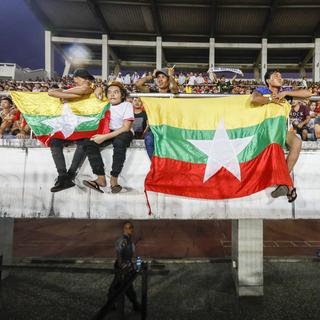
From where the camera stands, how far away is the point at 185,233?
1698 cm

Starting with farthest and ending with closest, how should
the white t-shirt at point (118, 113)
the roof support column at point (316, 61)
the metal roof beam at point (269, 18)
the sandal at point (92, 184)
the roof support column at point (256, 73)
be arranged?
the roof support column at point (256, 73) → the roof support column at point (316, 61) → the metal roof beam at point (269, 18) → the white t-shirt at point (118, 113) → the sandal at point (92, 184)

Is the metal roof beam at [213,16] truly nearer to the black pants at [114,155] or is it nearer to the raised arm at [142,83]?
the raised arm at [142,83]

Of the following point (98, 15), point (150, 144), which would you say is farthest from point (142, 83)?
point (98, 15)

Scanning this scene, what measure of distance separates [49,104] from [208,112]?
7.29ft

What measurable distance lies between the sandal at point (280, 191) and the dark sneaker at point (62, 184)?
2.62 m

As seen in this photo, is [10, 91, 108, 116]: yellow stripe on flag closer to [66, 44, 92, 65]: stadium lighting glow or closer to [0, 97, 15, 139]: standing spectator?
[0, 97, 15, 139]: standing spectator

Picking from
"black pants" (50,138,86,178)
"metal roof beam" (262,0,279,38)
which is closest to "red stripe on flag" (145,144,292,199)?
"black pants" (50,138,86,178)

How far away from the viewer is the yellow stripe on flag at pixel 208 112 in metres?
4.32

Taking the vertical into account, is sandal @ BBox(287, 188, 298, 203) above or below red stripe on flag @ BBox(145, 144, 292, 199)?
below

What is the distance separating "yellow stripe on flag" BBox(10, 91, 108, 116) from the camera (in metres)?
4.61

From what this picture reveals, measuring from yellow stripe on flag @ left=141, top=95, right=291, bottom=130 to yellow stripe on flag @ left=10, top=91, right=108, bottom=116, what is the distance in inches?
28.7

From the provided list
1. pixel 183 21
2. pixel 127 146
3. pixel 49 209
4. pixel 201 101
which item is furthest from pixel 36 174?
pixel 183 21

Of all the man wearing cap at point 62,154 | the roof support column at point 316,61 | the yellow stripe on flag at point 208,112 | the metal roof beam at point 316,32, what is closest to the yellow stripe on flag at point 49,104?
the man wearing cap at point 62,154

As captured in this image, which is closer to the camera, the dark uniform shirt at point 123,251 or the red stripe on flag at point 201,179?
the red stripe on flag at point 201,179
